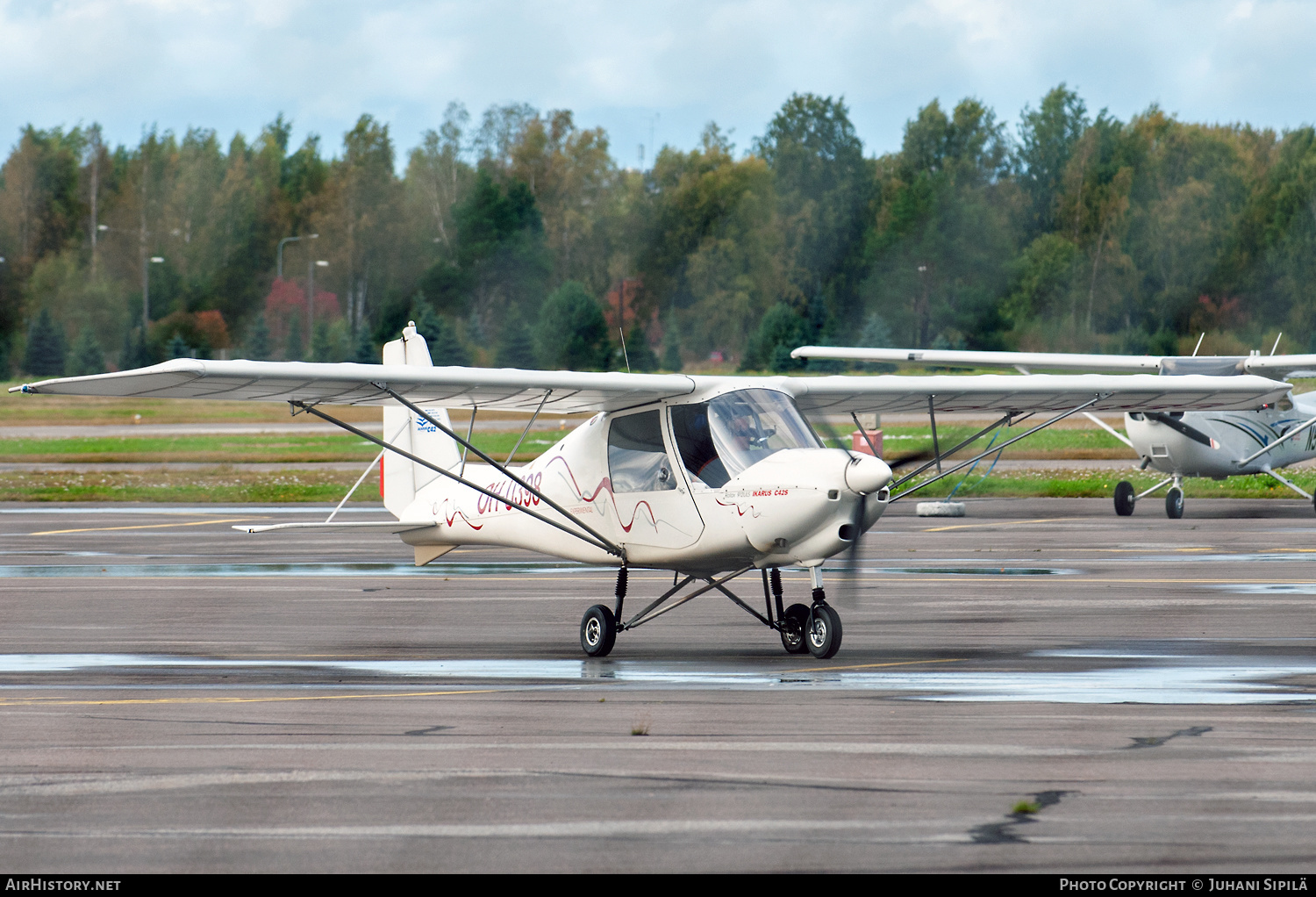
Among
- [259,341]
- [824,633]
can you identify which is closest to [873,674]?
[824,633]

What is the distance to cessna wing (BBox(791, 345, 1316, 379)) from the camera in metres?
23.3

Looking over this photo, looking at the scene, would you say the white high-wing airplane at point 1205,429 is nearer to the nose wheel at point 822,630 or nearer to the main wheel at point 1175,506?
the main wheel at point 1175,506

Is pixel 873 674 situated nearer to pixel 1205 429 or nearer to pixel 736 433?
pixel 736 433

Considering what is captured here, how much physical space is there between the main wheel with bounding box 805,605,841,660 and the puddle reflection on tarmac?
0.24 metres

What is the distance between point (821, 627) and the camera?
1080cm

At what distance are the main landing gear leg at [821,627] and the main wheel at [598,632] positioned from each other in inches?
58.5

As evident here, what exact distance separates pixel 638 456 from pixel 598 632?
1387mm

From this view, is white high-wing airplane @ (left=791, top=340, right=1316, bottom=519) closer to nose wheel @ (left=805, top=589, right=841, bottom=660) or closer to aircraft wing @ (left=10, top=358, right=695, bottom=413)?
aircraft wing @ (left=10, top=358, right=695, bottom=413)

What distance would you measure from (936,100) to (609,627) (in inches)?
2250

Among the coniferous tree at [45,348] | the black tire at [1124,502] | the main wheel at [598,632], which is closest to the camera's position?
the main wheel at [598,632]

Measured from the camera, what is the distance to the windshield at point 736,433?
36.0 ft

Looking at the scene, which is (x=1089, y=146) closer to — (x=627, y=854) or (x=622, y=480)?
(x=622, y=480)

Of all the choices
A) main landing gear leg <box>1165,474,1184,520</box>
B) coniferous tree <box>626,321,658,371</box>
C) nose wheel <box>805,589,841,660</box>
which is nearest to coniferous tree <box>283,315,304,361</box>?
coniferous tree <box>626,321,658,371</box>

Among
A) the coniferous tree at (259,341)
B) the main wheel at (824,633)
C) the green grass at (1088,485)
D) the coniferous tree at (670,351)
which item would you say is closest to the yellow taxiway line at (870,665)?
the main wheel at (824,633)
